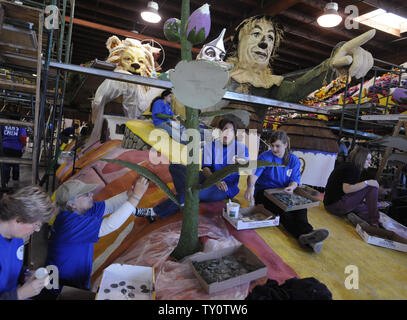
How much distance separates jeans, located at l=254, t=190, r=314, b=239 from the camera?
1.81m

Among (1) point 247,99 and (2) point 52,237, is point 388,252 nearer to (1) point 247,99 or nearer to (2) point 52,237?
(1) point 247,99

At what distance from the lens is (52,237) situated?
1.42m

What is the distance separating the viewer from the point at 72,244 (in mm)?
1374

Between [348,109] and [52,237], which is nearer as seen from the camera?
[52,237]

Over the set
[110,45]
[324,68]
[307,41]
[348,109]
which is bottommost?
[348,109]

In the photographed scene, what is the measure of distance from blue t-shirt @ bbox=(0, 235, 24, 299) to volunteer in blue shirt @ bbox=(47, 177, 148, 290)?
0.24m

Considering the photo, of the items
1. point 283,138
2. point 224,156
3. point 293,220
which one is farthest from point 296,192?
point 224,156

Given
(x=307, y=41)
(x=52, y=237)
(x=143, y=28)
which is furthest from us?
(x=143, y=28)

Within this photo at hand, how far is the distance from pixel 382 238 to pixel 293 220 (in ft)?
2.43

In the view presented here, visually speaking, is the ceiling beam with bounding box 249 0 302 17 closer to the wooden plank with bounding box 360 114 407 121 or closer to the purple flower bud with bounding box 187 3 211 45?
the wooden plank with bounding box 360 114 407 121

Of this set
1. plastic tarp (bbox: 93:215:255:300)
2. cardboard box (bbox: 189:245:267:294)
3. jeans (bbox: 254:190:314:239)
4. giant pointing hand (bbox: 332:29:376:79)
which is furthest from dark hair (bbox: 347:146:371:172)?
cardboard box (bbox: 189:245:267:294)

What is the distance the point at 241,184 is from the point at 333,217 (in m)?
1.14

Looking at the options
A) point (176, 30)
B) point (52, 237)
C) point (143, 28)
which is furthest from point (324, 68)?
point (143, 28)

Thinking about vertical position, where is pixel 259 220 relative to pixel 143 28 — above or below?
below
